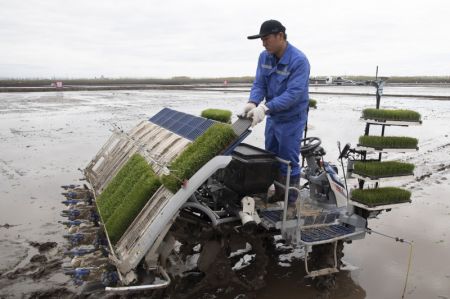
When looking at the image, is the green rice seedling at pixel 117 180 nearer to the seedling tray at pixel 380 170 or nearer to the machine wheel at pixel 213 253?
the machine wheel at pixel 213 253

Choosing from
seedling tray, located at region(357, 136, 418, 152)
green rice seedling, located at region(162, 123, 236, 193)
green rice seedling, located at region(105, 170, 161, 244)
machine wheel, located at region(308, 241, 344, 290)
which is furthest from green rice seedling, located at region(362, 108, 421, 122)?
green rice seedling, located at region(105, 170, 161, 244)

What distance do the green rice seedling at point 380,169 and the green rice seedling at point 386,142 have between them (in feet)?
0.82

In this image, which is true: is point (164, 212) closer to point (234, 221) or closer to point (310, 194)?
point (234, 221)

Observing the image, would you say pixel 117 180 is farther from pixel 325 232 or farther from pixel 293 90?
pixel 325 232

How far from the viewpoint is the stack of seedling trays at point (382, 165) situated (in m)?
5.11

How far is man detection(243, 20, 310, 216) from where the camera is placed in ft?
16.6

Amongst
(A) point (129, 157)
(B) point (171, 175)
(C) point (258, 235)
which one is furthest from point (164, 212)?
(A) point (129, 157)

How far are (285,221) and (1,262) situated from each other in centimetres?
456

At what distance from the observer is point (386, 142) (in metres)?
5.12

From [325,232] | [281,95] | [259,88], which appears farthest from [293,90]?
[325,232]

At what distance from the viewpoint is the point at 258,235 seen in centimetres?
535

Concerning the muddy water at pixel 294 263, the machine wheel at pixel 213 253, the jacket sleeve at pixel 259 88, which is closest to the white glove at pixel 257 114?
the jacket sleeve at pixel 259 88

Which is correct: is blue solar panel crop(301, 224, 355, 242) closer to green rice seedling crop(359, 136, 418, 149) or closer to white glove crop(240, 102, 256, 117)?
green rice seedling crop(359, 136, 418, 149)

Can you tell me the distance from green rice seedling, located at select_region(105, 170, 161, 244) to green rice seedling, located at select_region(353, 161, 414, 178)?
2.69 metres
